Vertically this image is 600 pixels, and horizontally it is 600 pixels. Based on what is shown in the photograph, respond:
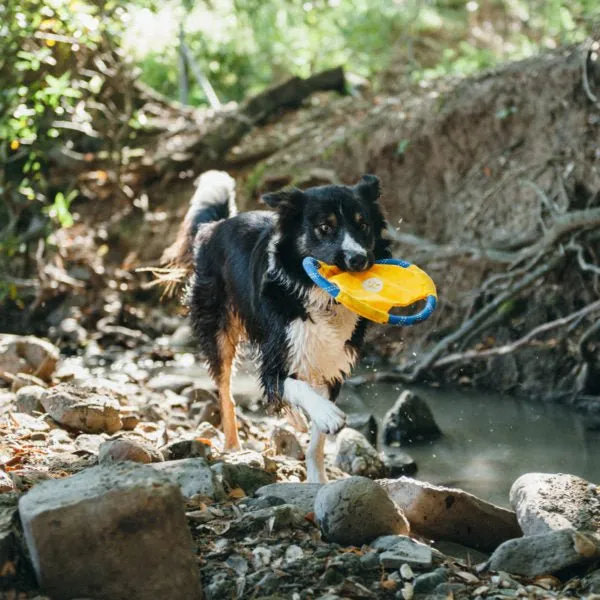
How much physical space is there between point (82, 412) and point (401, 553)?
2.71 meters

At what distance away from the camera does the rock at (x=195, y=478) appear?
416 centimetres

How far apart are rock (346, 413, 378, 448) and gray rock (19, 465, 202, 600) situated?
157 inches

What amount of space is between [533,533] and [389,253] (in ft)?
6.14

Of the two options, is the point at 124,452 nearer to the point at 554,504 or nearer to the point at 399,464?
the point at 554,504

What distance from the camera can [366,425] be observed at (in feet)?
22.9

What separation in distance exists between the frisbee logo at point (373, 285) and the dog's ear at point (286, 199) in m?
0.65

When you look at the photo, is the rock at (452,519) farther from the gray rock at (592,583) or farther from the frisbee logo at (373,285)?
the frisbee logo at (373,285)

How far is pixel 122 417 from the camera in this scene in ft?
19.2

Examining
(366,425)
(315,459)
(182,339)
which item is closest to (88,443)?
(315,459)

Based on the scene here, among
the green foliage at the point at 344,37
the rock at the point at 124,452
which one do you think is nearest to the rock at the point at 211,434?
the rock at the point at 124,452

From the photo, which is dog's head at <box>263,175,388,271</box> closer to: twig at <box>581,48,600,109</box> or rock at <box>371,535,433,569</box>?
rock at <box>371,535,433,569</box>

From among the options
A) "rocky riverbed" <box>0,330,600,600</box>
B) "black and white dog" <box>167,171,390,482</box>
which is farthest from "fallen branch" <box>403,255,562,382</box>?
"black and white dog" <box>167,171,390,482</box>

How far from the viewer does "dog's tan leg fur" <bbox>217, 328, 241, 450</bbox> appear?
6.09 m

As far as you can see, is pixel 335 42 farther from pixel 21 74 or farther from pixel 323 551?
pixel 323 551
